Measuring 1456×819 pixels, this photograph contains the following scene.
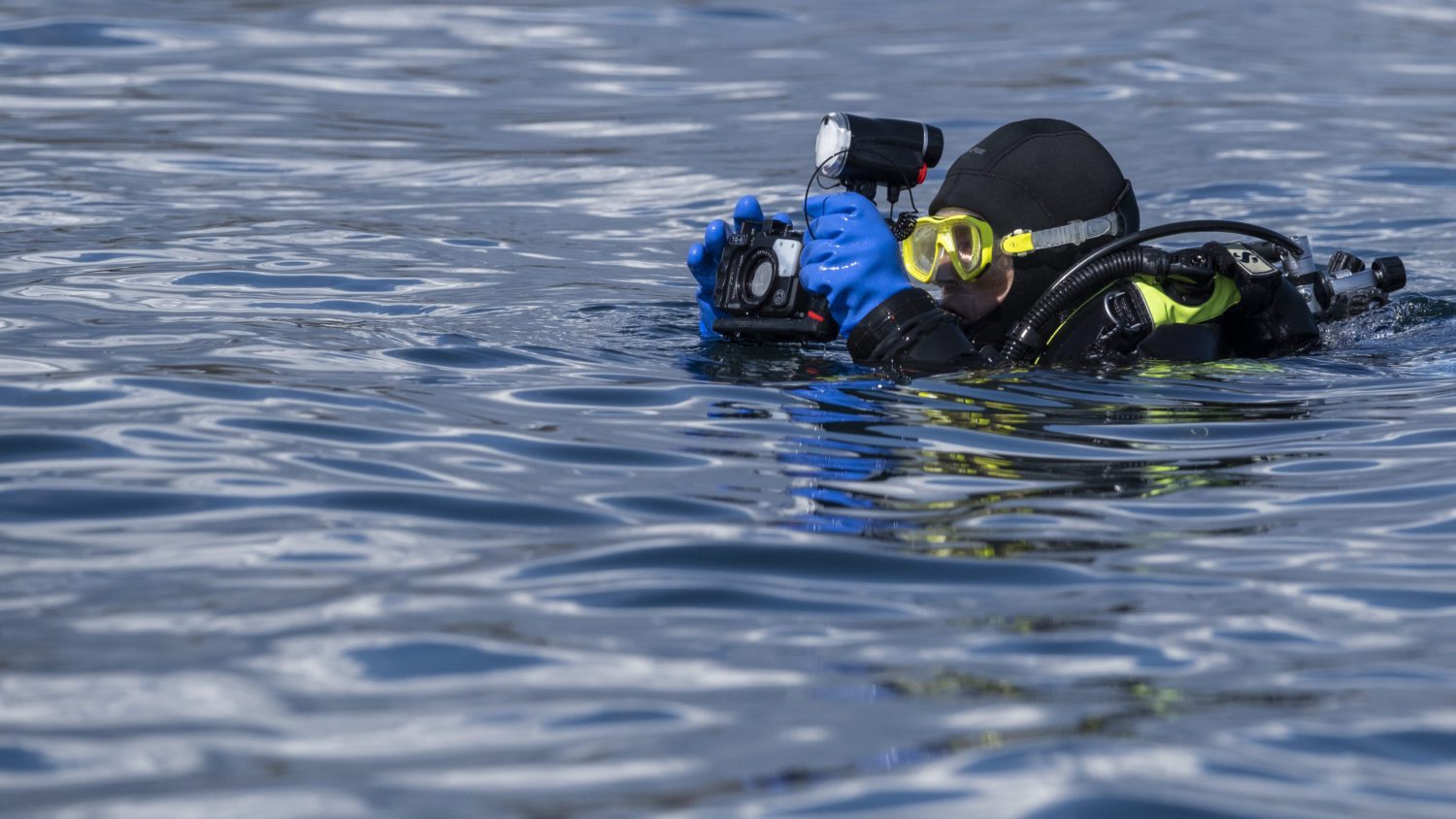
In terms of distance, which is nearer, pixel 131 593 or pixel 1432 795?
pixel 1432 795

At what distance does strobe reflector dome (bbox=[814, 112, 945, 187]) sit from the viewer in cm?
461

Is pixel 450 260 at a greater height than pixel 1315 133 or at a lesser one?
lesser

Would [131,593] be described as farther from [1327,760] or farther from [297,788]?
[1327,760]

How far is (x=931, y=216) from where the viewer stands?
5027 millimetres

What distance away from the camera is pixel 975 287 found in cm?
509

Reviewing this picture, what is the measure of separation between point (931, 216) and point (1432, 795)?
3032 mm

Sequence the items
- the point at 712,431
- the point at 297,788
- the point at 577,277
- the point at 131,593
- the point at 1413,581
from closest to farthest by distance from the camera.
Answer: the point at 297,788, the point at 131,593, the point at 1413,581, the point at 712,431, the point at 577,277

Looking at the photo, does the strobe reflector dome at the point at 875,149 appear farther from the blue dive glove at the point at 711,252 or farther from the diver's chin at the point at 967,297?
the diver's chin at the point at 967,297

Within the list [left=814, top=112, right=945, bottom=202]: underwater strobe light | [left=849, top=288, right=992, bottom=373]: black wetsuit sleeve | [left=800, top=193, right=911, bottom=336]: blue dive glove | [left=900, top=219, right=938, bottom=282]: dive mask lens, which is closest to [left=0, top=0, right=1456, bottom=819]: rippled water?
[left=849, top=288, right=992, bottom=373]: black wetsuit sleeve

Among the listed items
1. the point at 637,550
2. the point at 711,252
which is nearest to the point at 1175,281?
the point at 711,252

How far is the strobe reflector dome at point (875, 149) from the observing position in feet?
15.1

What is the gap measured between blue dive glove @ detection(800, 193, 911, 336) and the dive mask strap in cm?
39

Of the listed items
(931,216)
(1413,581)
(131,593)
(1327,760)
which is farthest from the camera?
(931,216)

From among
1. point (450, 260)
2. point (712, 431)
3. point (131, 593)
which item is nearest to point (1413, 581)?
point (712, 431)
